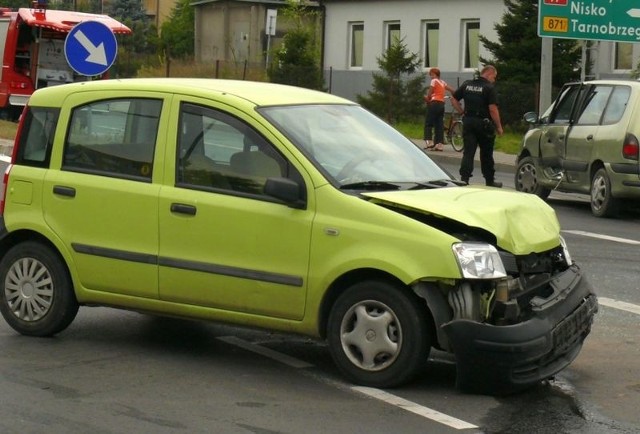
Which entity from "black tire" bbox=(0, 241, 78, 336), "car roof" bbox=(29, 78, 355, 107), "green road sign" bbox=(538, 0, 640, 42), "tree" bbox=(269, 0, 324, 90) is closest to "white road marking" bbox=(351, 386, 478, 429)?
"car roof" bbox=(29, 78, 355, 107)

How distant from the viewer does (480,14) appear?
44344 mm

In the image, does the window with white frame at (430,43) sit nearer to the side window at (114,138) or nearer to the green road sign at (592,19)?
the green road sign at (592,19)

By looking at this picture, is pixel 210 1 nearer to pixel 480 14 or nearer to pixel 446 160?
pixel 480 14

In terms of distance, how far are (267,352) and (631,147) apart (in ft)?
30.9

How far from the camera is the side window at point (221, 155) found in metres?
7.94

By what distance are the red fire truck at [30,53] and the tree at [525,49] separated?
10636 mm

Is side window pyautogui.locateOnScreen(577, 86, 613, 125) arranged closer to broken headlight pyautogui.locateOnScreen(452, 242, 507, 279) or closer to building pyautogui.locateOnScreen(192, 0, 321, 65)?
broken headlight pyautogui.locateOnScreen(452, 242, 507, 279)

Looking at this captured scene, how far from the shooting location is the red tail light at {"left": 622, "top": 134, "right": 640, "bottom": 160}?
1683cm

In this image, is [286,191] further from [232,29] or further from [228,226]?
[232,29]

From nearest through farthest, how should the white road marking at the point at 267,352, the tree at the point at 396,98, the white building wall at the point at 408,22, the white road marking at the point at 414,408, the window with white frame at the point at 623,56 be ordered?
the white road marking at the point at 414,408 < the white road marking at the point at 267,352 < the tree at the point at 396,98 < the window with white frame at the point at 623,56 < the white building wall at the point at 408,22

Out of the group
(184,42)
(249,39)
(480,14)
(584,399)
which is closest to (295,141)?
(584,399)

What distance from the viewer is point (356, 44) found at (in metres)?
50.6

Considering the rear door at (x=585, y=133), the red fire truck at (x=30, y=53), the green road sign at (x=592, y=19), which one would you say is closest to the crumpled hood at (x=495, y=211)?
the rear door at (x=585, y=133)

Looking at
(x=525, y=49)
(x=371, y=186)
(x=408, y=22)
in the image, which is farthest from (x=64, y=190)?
(x=408, y=22)
